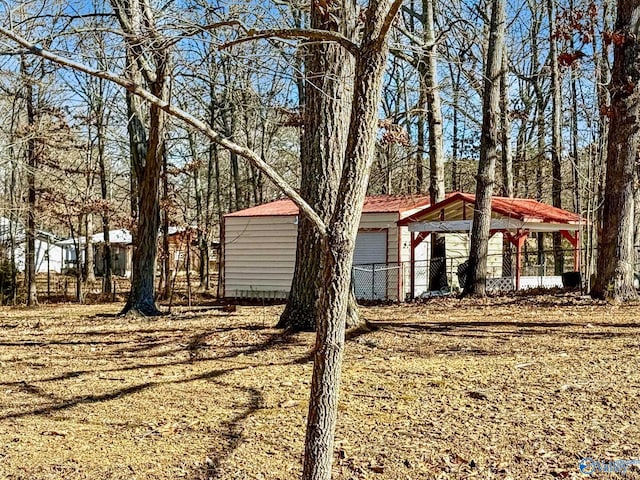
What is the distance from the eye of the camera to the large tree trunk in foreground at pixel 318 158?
7.30 m

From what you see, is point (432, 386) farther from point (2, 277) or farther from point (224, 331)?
point (2, 277)

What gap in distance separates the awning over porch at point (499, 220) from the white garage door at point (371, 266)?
0.91 m

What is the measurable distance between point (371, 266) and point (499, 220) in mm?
3657

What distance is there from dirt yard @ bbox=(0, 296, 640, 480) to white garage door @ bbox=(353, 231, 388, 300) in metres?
8.94

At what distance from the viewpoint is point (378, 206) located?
1773cm

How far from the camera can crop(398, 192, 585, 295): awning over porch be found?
1523 cm

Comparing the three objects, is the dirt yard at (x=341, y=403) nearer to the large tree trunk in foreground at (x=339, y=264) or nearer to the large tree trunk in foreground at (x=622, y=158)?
the large tree trunk in foreground at (x=339, y=264)

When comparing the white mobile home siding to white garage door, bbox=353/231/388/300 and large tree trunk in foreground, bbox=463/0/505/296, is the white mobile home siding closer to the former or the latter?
white garage door, bbox=353/231/388/300

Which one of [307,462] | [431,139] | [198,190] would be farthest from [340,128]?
[198,190]

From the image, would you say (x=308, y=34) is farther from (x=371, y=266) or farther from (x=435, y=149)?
(x=371, y=266)

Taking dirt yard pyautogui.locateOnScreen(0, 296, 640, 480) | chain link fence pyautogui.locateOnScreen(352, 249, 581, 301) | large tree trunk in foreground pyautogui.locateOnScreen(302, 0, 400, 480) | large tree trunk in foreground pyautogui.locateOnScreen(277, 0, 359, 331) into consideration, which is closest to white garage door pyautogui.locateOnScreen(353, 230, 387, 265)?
chain link fence pyautogui.locateOnScreen(352, 249, 581, 301)

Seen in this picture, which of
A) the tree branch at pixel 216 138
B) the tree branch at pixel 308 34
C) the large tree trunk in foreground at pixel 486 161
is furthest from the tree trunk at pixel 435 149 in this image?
the tree branch at pixel 216 138

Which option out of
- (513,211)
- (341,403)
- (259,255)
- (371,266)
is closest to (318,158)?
(341,403)

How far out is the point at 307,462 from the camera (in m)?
2.59
